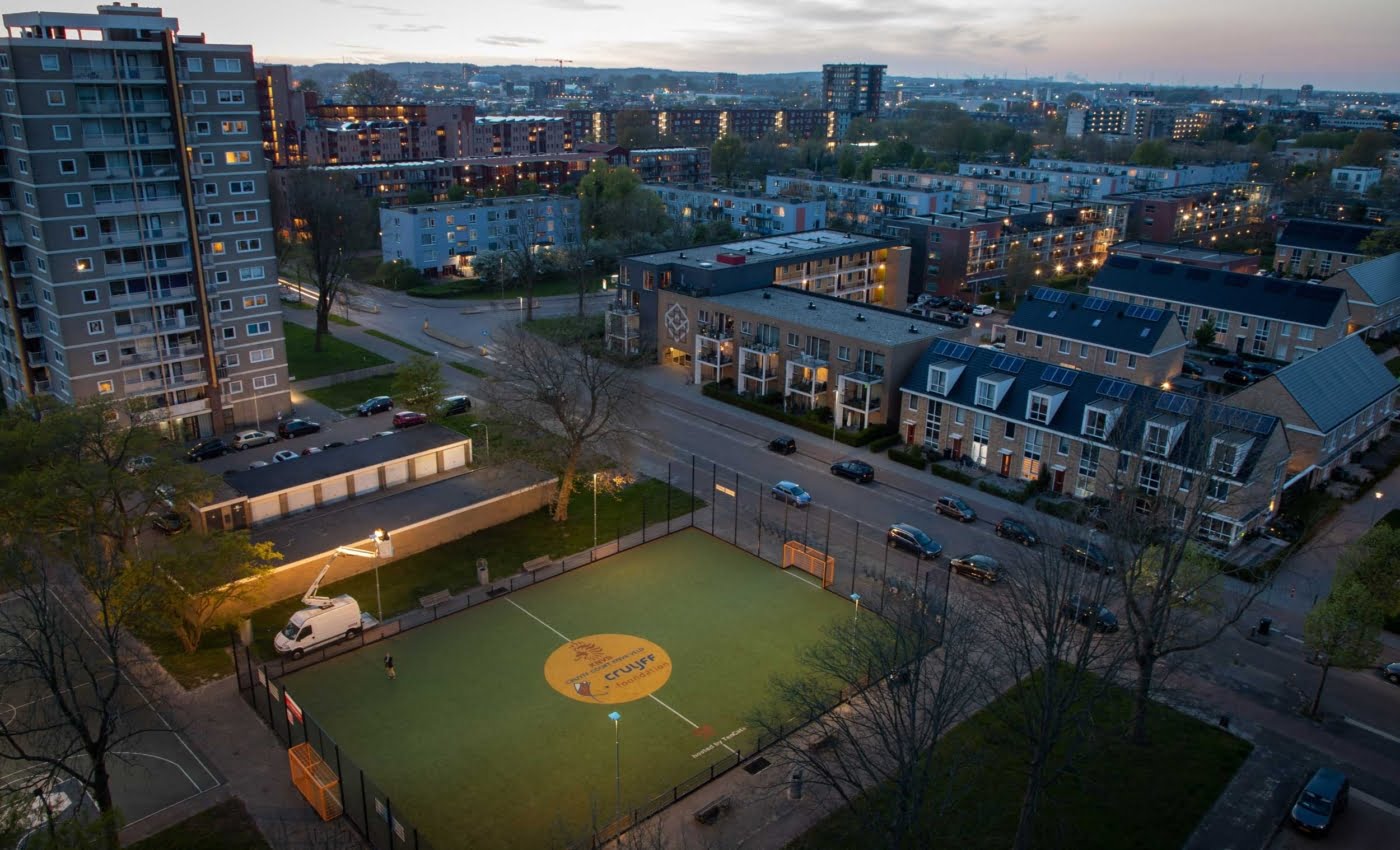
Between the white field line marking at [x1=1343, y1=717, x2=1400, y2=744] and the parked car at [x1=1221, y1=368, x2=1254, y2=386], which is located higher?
the parked car at [x1=1221, y1=368, x2=1254, y2=386]

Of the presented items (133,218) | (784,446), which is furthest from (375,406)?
(784,446)

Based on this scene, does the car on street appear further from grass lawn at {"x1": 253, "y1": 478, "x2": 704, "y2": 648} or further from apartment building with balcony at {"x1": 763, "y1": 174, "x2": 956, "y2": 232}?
apartment building with balcony at {"x1": 763, "y1": 174, "x2": 956, "y2": 232}

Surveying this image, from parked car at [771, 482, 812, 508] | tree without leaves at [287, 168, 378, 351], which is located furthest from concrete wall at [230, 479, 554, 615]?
tree without leaves at [287, 168, 378, 351]

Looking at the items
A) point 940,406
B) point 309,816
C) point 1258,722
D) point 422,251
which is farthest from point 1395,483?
point 422,251

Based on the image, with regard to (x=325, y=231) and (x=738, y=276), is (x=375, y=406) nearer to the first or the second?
(x=325, y=231)

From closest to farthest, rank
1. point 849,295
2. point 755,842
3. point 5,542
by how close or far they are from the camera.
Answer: point 755,842, point 5,542, point 849,295

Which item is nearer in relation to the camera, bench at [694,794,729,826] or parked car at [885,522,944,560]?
bench at [694,794,729,826]

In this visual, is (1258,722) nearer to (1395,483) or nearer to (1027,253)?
(1395,483)
